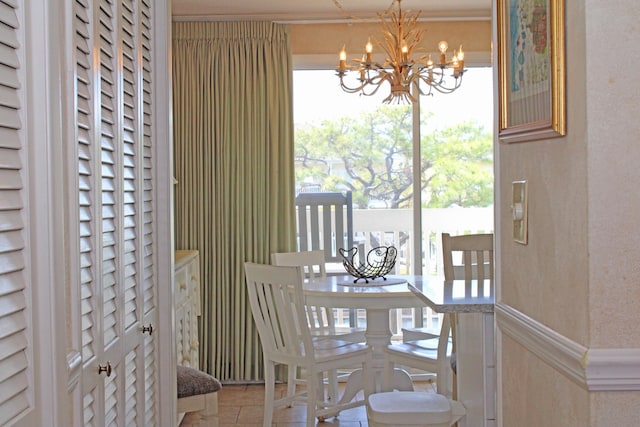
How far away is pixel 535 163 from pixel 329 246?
4.24 m

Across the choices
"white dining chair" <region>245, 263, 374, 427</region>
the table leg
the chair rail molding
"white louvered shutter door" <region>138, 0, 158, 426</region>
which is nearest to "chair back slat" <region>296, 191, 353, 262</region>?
the table leg

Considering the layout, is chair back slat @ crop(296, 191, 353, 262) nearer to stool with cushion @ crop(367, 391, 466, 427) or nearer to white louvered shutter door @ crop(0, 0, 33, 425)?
stool with cushion @ crop(367, 391, 466, 427)

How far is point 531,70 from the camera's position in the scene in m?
1.92

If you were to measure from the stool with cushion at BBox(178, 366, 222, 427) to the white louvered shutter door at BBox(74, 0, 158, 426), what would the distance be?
2.02ft

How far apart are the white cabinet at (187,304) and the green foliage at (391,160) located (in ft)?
4.09

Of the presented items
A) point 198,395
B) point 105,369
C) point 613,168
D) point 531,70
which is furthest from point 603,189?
point 198,395

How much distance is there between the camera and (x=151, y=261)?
2.83 m

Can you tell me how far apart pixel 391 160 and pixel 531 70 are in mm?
4222

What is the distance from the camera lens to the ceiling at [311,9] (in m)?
5.57

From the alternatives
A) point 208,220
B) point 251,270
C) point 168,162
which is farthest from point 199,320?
point 168,162

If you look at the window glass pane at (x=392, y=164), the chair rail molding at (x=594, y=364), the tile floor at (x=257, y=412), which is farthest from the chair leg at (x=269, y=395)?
the chair rail molding at (x=594, y=364)

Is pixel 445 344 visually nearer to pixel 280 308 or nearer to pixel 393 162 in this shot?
pixel 280 308

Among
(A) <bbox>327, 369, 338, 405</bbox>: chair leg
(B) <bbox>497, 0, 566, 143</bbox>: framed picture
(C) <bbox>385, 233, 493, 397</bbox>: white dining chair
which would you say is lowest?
(A) <bbox>327, 369, 338, 405</bbox>: chair leg

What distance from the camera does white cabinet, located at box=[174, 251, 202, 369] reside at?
4.57 metres
